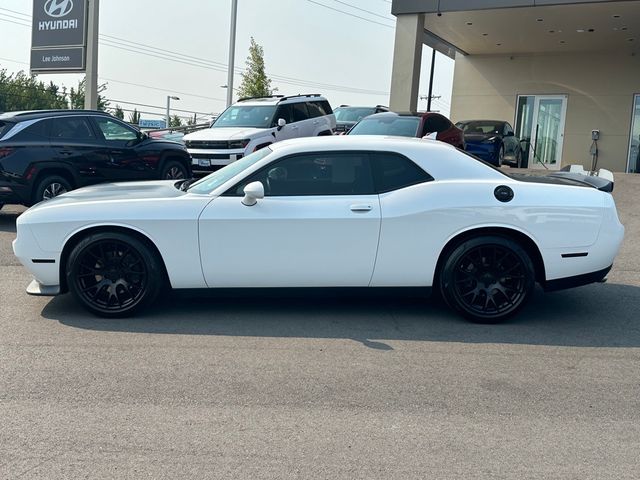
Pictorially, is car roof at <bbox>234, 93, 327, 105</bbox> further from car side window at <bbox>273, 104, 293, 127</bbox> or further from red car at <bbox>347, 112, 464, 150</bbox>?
red car at <bbox>347, 112, 464, 150</bbox>

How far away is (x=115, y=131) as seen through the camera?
11.5 meters

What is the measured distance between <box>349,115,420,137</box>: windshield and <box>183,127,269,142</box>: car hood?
2220 millimetres

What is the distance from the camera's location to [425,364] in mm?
4801

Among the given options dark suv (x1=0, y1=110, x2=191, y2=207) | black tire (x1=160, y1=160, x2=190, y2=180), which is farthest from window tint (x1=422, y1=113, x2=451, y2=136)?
dark suv (x1=0, y1=110, x2=191, y2=207)

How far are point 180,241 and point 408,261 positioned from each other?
6.25 ft

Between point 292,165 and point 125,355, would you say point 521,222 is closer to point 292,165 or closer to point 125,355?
point 292,165

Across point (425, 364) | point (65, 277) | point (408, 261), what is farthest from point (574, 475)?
point (65, 277)

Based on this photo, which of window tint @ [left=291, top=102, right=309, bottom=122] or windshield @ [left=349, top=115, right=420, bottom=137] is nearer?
windshield @ [left=349, top=115, right=420, bottom=137]

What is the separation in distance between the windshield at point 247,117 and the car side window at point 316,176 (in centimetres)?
928

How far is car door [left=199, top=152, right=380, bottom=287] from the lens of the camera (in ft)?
18.3

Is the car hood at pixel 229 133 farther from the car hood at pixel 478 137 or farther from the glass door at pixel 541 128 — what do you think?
the glass door at pixel 541 128

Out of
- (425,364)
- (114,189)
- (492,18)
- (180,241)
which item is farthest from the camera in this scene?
(492,18)

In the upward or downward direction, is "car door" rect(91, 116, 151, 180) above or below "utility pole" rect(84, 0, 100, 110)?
below

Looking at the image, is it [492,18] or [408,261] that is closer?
[408,261]
